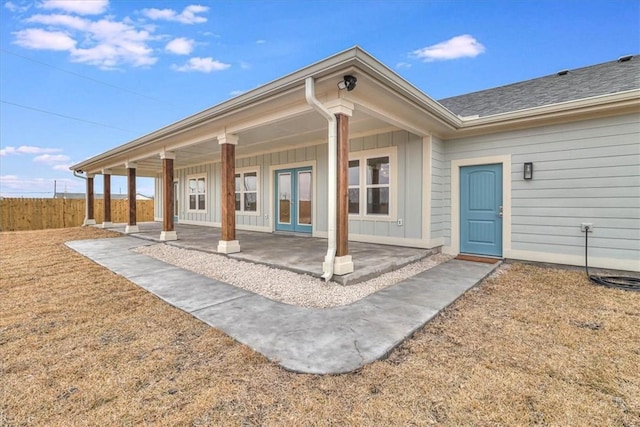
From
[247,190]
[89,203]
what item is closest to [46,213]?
[89,203]

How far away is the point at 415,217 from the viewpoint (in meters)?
5.91

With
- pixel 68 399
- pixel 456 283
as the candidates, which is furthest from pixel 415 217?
pixel 68 399

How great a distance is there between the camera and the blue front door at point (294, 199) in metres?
7.90

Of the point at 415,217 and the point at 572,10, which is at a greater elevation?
the point at 572,10

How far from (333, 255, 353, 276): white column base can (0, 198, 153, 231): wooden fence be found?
10.4 metres

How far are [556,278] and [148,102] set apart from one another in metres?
22.7

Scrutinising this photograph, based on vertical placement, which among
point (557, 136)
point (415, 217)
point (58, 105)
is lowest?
point (415, 217)

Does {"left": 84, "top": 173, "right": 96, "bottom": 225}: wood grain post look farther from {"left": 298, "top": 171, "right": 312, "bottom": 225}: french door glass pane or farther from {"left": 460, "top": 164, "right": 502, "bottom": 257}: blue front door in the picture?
{"left": 460, "top": 164, "right": 502, "bottom": 257}: blue front door

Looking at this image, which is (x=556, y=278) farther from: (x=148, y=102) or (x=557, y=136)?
(x=148, y=102)

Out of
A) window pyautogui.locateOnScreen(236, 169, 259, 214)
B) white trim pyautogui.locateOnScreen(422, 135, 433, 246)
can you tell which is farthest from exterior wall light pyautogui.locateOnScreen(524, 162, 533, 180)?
window pyautogui.locateOnScreen(236, 169, 259, 214)

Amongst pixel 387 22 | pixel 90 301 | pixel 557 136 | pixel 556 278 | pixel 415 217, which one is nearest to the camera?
pixel 90 301

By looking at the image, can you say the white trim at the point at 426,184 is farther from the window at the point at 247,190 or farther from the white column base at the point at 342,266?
the window at the point at 247,190

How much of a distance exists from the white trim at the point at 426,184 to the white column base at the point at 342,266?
2506mm

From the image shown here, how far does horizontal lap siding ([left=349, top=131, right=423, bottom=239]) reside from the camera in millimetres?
5887
